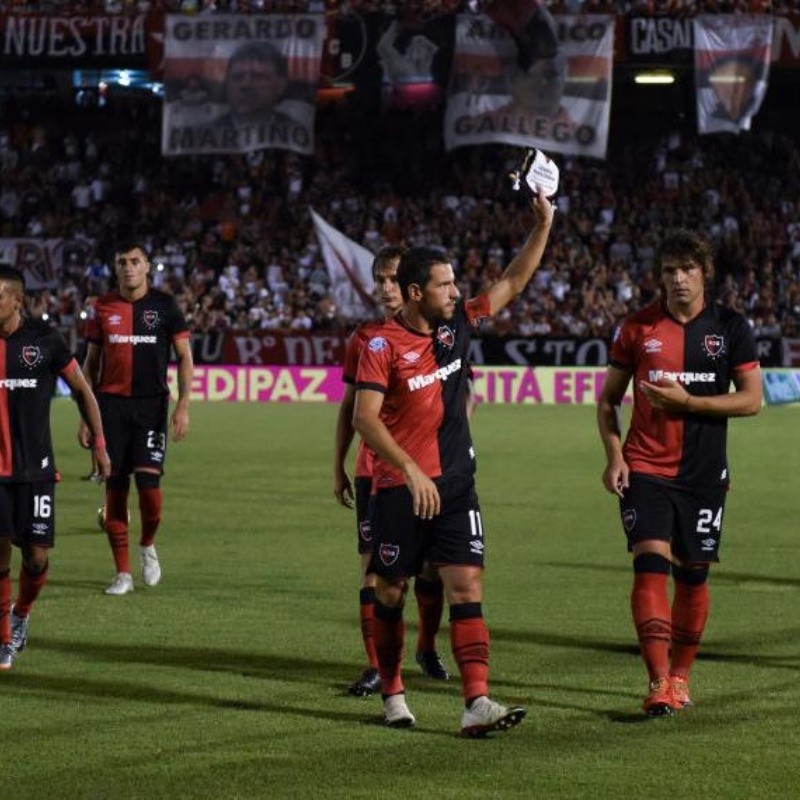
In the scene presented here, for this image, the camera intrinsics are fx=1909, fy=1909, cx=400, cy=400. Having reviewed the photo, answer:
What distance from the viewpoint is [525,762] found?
7168mm

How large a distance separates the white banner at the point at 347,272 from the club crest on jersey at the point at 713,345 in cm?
2899

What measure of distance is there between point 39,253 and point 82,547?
30.7 m

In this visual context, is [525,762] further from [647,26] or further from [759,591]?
[647,26]

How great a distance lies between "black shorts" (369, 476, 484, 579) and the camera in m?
7.75

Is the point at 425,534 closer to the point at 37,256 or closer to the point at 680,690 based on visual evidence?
the point at 680,690

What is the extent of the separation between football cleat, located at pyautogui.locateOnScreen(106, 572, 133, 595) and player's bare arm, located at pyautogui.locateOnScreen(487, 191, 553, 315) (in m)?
5.15

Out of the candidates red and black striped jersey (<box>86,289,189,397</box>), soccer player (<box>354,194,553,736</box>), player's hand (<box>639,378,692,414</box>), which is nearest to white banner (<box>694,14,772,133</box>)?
red and black striped jersey (<box>86,289,189,397</box>)

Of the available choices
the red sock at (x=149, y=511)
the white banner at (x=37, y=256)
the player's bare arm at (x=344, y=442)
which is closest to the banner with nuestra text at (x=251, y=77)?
the white banner at (x=37, y=256)

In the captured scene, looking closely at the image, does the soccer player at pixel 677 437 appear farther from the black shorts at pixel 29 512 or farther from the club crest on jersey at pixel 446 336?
the black shorts at pixel 29 512

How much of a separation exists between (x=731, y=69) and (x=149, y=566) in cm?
2805

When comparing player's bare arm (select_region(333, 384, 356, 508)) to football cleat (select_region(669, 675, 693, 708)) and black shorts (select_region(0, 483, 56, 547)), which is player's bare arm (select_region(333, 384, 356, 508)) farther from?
football cleat (select_region(669, 675, 693, 708))

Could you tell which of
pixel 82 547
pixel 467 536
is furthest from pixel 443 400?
pixel 82 547

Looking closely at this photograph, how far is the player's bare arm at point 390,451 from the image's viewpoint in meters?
7.40

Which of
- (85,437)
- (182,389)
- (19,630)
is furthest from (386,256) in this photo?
→ (182,389)
